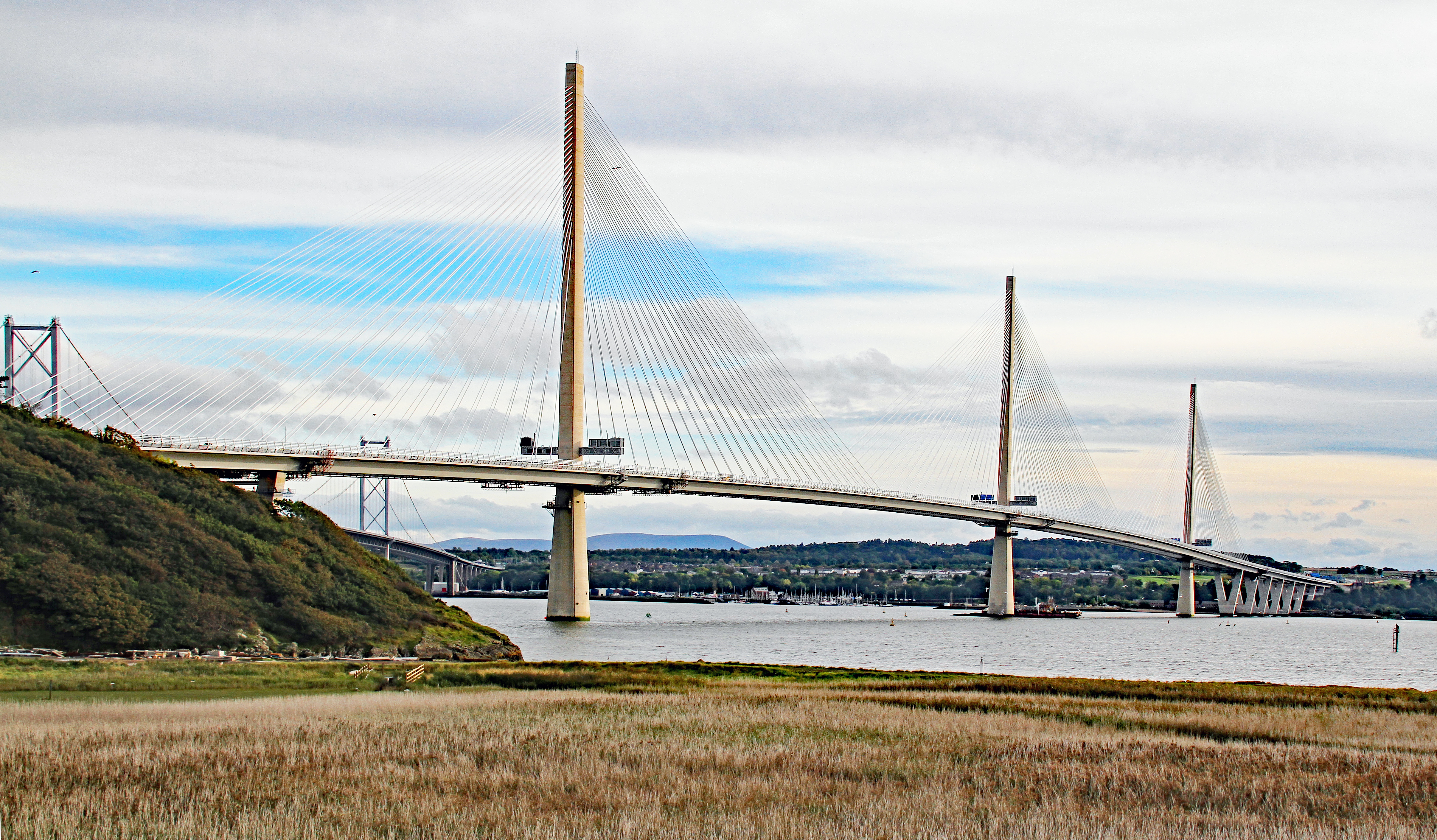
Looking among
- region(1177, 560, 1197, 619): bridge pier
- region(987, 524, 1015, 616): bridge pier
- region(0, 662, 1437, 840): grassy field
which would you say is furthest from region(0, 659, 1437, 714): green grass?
region(1177, 560, 1197, 619): bridge pier

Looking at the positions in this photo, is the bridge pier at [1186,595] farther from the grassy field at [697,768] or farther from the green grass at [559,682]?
the grassy field at [697,768]

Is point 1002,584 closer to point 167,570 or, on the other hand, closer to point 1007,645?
point 1007,645

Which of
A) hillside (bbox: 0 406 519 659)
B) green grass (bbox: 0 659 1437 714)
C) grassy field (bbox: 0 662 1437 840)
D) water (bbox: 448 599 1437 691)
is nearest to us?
grassy field (bbox: 0 662 1437 840)

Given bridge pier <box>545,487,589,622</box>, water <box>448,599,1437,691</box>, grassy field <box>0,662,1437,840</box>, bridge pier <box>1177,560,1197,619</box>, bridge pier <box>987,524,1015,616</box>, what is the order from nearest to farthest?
grassy field <box>0,662,1437,840</box> < water <box>448,599,1437,691</box> < bridge pier <box>545,487,589,622</box> < bridge pier <box>987,524,1015,616</box> < bridge pier <box>1177,560,1197,619</box>

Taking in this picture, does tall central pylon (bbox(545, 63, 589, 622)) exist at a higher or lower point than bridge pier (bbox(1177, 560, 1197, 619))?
higher

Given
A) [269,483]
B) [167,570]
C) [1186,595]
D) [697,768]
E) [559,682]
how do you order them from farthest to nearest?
[1186,595]
[269,483]
[167,570]
[559,682]
[697,768]

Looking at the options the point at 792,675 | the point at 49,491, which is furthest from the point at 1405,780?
the point at 49,491

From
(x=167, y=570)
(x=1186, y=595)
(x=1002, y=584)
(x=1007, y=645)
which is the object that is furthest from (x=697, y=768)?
(x=1186, y=595)

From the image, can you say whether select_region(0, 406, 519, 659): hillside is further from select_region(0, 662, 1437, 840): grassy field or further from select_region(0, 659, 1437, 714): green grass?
select_region(0, 662, 1437, 840): grassy field
